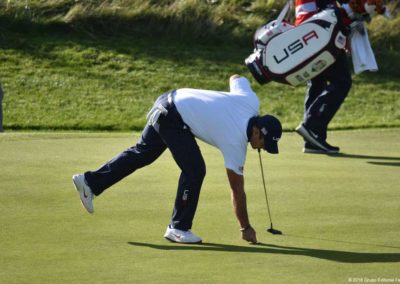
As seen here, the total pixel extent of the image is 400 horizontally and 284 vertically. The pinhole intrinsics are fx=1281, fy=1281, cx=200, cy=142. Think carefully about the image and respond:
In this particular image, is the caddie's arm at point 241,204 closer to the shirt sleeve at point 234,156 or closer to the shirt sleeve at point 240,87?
the shirt sleeve at point 234,156

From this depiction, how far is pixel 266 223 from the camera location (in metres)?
9.15

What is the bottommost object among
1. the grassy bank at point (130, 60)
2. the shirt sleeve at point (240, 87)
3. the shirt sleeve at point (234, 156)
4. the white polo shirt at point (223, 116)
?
the grassy bank at point (130, 60)

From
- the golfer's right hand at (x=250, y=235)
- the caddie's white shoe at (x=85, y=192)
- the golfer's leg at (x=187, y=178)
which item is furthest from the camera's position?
the caddie's white shoe at (x=85, y=192)

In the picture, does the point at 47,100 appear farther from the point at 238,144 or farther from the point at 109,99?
the point at 238,144

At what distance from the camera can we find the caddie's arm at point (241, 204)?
8.22 metres

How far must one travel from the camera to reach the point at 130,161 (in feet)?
29.7

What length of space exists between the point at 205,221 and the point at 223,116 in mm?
1286

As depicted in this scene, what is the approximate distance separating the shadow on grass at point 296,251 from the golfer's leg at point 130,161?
85cm

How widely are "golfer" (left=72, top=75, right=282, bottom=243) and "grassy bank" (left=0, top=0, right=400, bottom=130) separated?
331 inches

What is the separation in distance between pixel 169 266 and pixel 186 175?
1054 mm

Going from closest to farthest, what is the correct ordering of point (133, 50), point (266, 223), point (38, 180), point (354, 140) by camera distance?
point (266, 223) < point (38, 180) < point (354, 140) < point (133, 50)

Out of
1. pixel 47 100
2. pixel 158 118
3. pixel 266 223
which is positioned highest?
pixel 158 118

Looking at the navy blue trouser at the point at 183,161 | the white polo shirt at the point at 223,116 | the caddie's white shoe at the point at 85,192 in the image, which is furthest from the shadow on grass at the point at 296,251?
the caddie's white shoe at the point at 85,192

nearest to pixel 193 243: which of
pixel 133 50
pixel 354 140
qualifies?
pixel 354 140
